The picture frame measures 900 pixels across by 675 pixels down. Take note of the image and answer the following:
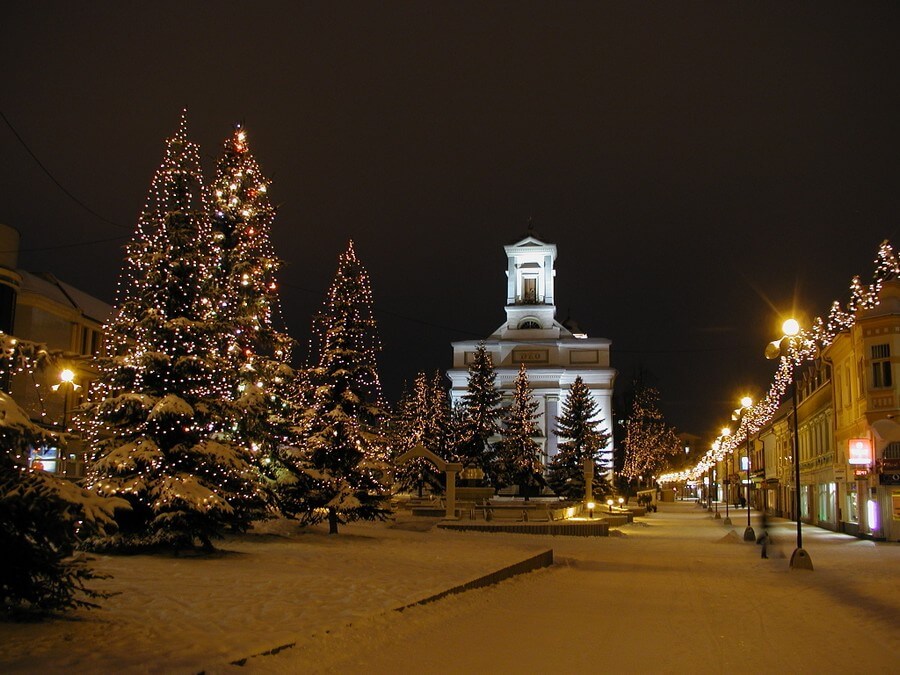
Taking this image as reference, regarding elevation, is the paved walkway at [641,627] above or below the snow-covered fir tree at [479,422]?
below

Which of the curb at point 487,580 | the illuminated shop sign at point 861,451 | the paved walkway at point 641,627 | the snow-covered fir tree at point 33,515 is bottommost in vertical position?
the paved walkway at point 641,627

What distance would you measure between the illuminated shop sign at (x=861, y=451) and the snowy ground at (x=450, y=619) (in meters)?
12.2

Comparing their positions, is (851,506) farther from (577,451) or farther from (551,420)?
(551,420)

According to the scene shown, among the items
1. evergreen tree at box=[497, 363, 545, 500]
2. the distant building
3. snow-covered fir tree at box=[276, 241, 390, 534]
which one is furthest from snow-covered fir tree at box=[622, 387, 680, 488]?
snow-covered fir tree at box=[276, 241, 390, 534]

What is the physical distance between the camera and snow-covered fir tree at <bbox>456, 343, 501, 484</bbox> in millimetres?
69125

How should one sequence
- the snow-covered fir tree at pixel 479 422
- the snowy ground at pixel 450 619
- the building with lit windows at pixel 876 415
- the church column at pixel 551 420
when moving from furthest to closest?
the church column at pixel 551 420 < the snow-covered fir tree at pixel 479 422 < the building with lit windows at pixel 876 415 < the snowy ground at pixel 450 619

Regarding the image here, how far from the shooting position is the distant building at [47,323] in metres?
35.3

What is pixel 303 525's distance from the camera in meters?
28.0

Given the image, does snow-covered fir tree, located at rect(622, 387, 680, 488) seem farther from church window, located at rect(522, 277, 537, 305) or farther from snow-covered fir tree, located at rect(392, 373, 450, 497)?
snow-covered fir tree, located at rect(392, 373, 450, 497)

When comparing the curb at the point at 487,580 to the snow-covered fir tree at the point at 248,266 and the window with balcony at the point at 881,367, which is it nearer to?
the snow-covered fir tree at the point at 248,266

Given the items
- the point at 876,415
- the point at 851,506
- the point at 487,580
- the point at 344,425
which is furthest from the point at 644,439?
the point at 487,580

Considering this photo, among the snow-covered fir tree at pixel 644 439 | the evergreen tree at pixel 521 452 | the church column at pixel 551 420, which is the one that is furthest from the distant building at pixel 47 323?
the snow-covered fir tree at pixel 644 439

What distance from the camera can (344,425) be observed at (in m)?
28.0

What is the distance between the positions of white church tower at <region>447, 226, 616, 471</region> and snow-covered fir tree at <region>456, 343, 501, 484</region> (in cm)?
1972
